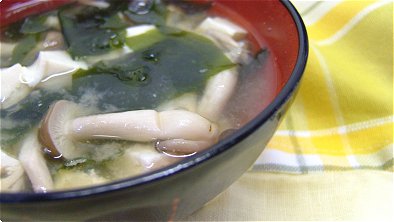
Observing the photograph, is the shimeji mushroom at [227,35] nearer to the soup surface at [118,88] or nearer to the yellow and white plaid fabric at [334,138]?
the soup surface at [118,88]

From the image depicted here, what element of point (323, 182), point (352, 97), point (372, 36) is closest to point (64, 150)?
point (323, 182)

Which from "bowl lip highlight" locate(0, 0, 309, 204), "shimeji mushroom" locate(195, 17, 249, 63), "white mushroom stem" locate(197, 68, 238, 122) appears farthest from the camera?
"shimeji mushroom" locate(195, 17, 249, 63)

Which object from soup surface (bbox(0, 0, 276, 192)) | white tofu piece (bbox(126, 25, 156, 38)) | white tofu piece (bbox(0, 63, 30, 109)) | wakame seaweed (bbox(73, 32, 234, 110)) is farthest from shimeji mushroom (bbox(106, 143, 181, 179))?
white tofu piece (bbox(126, 25, 156, 38))

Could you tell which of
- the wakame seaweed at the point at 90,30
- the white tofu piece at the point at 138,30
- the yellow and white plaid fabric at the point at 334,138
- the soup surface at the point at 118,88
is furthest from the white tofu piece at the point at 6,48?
the yellow and white plaid fabric at the point at 334,138

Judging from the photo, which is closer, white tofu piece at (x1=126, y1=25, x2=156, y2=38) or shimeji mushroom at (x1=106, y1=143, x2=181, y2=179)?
shimeji mushroom at (x1=106, y1=143, x2=181, y2=179)

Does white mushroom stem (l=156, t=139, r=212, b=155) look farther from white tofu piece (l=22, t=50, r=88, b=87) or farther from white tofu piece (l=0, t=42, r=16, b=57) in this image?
white tofu piece (l=0, t=42, r=16, b=57)

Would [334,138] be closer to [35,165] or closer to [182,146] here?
[182,146]

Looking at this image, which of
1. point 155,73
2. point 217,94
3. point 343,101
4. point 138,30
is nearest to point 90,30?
point 138,30
